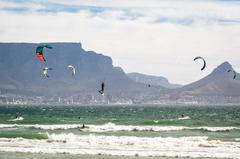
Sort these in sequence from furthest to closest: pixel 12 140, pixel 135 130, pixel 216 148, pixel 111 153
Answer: pixel 135 130 < pixel 12 140 < pixel 216 148 < pixel 111 153

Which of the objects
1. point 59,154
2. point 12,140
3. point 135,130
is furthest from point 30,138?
point 135,130

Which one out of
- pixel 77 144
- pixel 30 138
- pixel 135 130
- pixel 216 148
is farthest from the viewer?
pixel 135 130

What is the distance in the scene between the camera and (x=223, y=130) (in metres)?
61.7

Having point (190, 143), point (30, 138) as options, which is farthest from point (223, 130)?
point (30, 138)

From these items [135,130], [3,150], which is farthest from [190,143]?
[135,130]

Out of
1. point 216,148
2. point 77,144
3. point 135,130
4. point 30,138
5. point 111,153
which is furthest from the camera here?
point 135,130

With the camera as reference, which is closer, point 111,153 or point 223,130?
point 111,153

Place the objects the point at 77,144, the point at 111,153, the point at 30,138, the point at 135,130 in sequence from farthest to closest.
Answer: the point at 135,130, the point at 30,138, the point at 77,144, the point at 111,153

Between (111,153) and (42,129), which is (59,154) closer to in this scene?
(111,153)

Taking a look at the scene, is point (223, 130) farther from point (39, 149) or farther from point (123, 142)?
point (39, 149)

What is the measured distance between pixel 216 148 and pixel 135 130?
23.5 meters

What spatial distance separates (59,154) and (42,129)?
1102 inches

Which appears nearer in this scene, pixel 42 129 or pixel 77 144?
pixel 77 144

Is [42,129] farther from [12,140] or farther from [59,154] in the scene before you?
[59,154]
